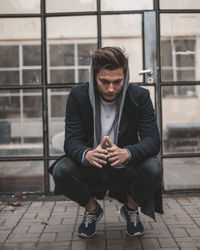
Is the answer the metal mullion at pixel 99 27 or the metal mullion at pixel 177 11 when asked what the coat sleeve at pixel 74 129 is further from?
the metal mullion at pixel 177 11

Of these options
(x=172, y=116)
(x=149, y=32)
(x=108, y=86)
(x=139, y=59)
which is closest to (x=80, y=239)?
(x=108, y=86)

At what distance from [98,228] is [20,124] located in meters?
1.61

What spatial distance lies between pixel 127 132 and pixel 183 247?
3.02 ft

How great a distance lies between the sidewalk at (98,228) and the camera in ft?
8.20

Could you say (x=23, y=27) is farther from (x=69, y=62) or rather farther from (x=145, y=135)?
(x=145, y=135)

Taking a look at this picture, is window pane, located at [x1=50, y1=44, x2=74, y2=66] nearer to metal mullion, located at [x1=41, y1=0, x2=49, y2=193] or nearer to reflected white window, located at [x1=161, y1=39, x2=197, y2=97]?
metal mullion, located at [x1=41, y1=0, x2=49, y2=193]

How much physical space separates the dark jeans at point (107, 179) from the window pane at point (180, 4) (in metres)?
2.08

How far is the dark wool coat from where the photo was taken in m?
2.58

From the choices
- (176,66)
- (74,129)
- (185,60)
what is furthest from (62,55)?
(74,129)

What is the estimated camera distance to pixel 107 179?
2.61 meters

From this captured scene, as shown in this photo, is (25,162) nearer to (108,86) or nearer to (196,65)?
(108,86)

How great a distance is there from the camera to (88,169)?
258 centimetres

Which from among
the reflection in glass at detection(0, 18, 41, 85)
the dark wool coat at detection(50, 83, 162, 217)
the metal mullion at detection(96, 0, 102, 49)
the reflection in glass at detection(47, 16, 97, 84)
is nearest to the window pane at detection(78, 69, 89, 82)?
the reflection in glass at detection(47, 16, 97, 84)

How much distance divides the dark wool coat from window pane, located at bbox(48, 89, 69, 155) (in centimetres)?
119
